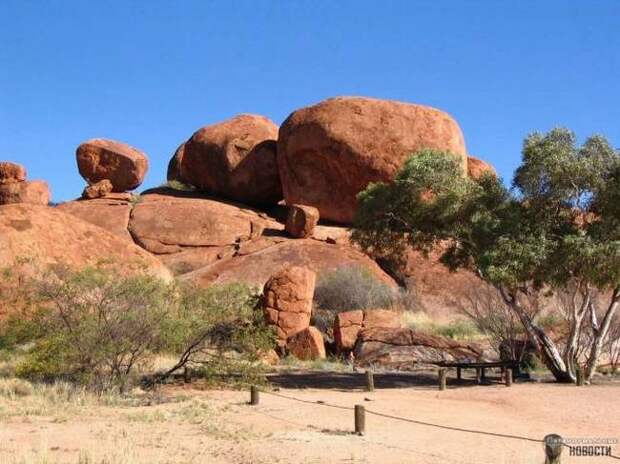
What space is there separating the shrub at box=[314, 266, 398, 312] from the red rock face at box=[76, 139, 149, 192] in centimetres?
1649

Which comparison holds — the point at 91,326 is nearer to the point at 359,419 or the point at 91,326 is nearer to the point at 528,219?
the point at 359,419

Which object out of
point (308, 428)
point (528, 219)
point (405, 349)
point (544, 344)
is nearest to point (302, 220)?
point (405, 349)

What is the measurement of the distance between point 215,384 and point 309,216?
64.4 ft

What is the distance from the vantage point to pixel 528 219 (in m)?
16.2

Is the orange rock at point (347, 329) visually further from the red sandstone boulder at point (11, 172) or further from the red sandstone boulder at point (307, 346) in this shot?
the red sandstone boulder at point (11, 172)

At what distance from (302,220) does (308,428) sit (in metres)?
23.8

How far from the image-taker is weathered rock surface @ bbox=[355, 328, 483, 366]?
20344 mm

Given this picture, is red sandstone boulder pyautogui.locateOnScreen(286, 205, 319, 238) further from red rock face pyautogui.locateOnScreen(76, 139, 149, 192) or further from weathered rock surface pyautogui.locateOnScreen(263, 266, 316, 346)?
weathered rock surface pyautogui.locateOnScreen(263, 266, 316, 346)

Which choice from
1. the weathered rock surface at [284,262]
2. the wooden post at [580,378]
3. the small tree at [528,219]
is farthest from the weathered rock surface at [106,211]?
the wooden post at [580,378]

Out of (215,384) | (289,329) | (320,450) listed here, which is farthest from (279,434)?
(289,329)

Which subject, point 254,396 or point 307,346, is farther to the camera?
point 307,346

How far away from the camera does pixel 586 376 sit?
16797 millimetres

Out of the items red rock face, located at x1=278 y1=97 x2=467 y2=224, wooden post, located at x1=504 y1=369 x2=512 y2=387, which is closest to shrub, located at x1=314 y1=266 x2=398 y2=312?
red rock face, located at x1=278 y1=97 x2=467 y2=224

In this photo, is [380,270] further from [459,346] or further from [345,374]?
[345,374]
